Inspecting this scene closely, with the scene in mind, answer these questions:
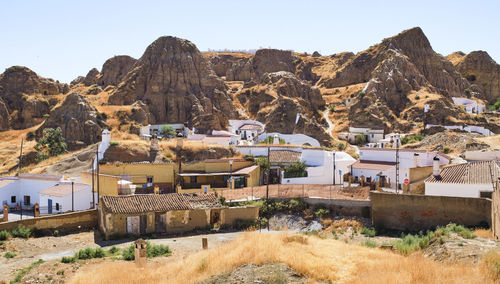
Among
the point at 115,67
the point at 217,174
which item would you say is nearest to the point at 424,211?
the point at 217,174

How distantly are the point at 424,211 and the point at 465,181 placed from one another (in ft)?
10.5

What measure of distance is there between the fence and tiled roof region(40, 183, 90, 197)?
903 centimetres

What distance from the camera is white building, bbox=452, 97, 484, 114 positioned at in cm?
7706

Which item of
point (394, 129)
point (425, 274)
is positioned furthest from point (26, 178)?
point (394, 129)

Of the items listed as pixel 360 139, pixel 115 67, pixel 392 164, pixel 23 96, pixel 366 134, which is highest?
pixel 115 67

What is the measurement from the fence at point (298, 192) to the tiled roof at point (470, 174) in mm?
4666

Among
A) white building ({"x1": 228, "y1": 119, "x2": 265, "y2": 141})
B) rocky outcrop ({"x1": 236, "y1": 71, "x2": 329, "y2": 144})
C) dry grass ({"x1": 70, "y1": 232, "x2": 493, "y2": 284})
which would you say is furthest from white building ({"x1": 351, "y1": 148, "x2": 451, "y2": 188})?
white building ({"x1": 228, "y1": 119, "x2": 265, "y2": 141})

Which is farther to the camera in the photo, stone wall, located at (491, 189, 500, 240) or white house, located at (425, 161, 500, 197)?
white house, located at (425, 161, 500, 197)

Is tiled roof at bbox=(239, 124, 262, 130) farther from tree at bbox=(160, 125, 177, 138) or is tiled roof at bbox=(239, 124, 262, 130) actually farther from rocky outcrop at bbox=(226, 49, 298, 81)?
rocky outcrop at bbox=(226, 49, 298, 81)

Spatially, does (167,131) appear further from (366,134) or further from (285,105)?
(366,134)

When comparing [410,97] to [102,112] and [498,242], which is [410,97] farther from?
[498,242]

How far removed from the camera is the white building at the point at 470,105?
77.1 metres

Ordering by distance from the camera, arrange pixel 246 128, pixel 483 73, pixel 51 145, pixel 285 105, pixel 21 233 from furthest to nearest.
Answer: pixel 483 73 → pixel 285 105 → pixel 246 128 → pixel 51 145 → pixel 21 233

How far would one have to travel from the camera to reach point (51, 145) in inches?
1785
